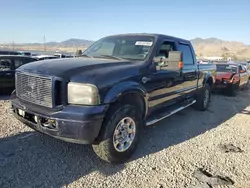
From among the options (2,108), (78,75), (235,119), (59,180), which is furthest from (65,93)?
(235,119)

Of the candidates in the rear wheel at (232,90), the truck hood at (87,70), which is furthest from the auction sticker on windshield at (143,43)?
the rear wheel at (232,90)

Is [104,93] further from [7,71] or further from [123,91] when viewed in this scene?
[7,71]

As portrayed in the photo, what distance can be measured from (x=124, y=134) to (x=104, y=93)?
33.9 inches

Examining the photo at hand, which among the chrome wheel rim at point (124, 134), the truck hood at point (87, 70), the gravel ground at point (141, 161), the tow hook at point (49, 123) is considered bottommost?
the gravel ground at point (141, 161)

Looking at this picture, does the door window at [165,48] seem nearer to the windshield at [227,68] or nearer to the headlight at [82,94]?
the headlight at [82,94]

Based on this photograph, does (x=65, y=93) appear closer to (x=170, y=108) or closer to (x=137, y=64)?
(x=137, y=64)

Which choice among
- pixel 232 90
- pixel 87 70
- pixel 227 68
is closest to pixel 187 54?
pixel 87 70

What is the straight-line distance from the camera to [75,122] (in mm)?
3018

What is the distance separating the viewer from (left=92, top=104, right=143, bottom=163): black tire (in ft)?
10.9

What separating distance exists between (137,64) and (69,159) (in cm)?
187

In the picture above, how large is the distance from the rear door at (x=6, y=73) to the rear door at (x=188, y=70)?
5.77 m

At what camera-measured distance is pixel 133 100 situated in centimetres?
383

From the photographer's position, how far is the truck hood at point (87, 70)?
3184 mm

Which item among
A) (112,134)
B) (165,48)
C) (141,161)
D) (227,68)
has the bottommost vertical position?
(141,161)
